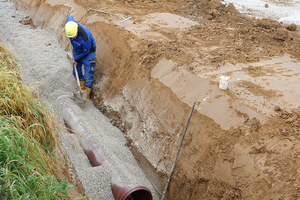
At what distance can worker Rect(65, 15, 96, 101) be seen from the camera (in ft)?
16.6

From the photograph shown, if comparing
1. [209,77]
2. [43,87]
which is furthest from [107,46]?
[209,77]

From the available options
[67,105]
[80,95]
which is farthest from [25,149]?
[80,95]

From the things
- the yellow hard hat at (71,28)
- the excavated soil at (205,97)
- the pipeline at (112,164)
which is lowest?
the pipeline at (112,164)

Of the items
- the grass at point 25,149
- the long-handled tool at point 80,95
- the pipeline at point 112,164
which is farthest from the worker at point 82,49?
the grass at point 25,149

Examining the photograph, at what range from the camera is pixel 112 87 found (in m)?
5.52

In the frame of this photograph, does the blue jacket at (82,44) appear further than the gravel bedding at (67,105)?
Yes

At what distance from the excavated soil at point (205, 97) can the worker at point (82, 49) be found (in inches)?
13.0

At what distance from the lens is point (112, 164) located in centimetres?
386

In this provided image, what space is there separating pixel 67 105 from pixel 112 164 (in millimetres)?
1897

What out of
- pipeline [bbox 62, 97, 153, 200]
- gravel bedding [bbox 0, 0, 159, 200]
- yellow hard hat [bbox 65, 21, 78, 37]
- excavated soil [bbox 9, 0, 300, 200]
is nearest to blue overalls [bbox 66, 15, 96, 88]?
yellow hard hat [bbox 65, 21, 78, 37]

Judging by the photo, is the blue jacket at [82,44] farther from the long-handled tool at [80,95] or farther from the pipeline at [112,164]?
the pipeline at [112,164]

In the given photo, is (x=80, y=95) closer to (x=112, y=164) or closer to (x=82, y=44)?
(x=82, y=44)

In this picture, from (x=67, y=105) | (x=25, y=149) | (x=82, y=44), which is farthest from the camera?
(x=82, y=44)

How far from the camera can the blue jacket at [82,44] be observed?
5207 mm
